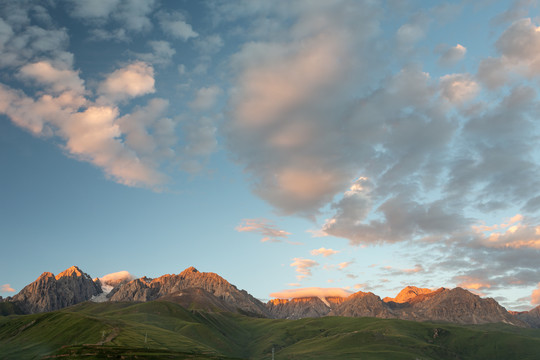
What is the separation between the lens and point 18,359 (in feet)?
584

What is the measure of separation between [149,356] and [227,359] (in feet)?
113

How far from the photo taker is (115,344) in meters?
193

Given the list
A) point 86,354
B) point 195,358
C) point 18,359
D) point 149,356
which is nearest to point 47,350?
point 18,359

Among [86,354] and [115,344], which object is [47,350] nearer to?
[115,344]

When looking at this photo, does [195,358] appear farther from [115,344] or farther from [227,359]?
[115,344]

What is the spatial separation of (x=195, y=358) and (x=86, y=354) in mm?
39941

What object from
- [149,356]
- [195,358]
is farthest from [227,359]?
[149,356]

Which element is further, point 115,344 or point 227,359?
point 115,344

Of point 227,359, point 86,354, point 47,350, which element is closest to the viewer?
point 86,354

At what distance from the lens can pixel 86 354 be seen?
152875mm

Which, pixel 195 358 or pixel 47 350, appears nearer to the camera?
pixel 195 358

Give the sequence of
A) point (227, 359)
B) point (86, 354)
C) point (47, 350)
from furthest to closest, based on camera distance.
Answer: point (47, 350)
point (227, 359)
point (86, 354)

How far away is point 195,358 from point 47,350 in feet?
271

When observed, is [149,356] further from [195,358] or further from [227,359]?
[227,359]
